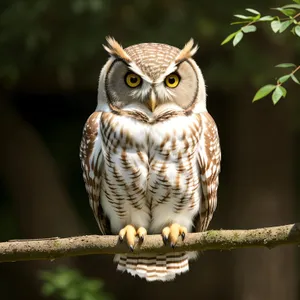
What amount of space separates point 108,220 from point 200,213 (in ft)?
1.57

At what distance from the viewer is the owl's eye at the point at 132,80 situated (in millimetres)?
4019

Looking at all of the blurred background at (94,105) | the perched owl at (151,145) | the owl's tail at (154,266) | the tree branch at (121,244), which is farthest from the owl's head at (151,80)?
the blurred background at (94,105)

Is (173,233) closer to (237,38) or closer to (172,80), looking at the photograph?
(172,80)

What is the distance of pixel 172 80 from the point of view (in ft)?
13.4

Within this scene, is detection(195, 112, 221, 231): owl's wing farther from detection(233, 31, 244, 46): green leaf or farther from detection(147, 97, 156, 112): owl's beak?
detection(233, 31, 244, 46): green leaf

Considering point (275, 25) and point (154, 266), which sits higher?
point (275, 25)

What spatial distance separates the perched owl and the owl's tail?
21cm

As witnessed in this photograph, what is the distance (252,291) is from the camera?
307 inches

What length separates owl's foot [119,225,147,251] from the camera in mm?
3846

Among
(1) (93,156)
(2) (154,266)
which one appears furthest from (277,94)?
(2) (154,266)

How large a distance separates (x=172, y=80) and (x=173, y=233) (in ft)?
2.42

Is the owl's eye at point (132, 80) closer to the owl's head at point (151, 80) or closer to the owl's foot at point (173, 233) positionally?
the owl's head at point (151, 80)

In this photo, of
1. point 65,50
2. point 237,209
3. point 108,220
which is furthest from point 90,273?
point 108,220

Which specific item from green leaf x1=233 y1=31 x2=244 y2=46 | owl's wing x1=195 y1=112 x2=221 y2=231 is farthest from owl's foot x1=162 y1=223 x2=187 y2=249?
green leaf x1=233 y1=31 x2=244 y2=46
